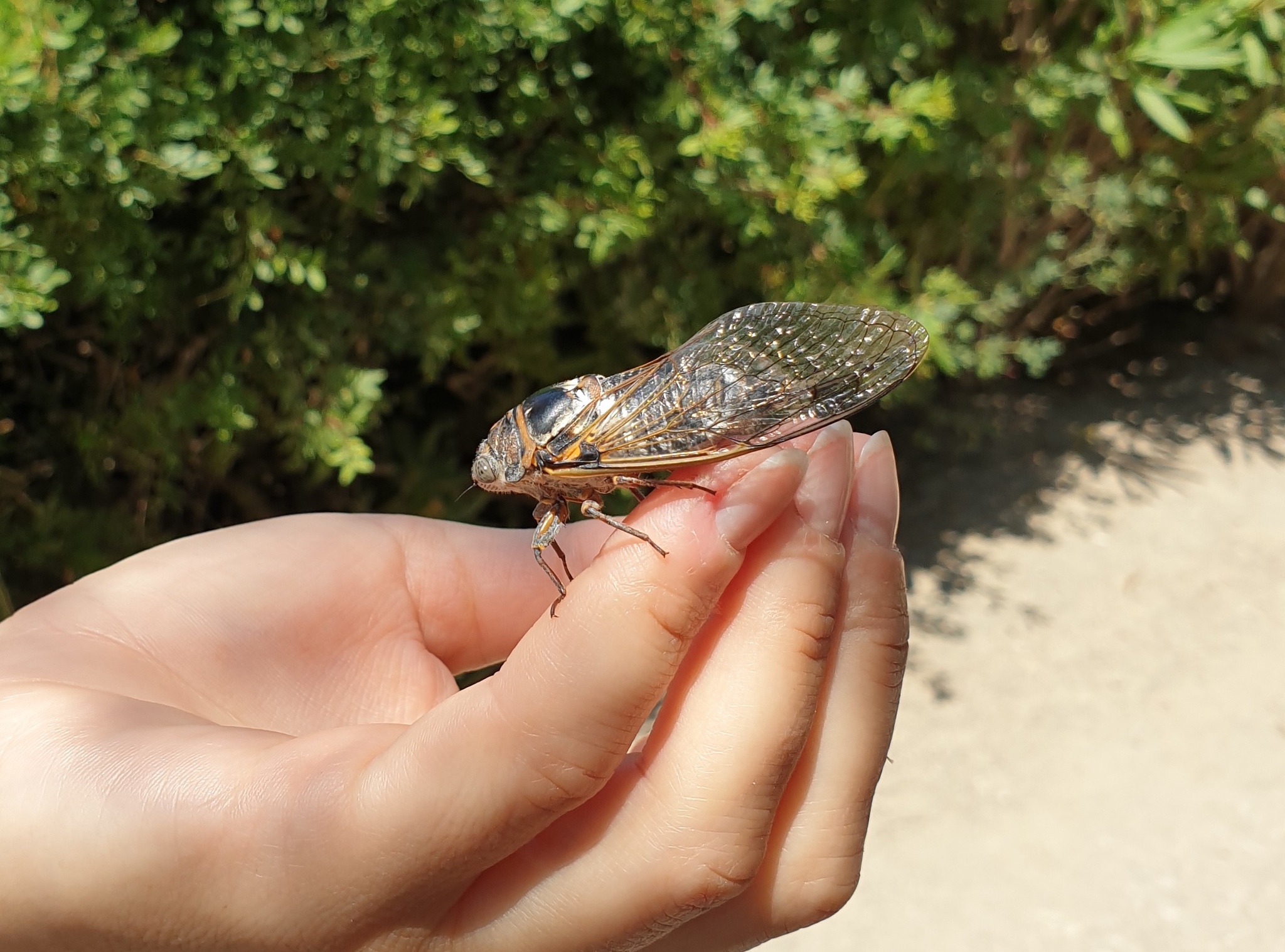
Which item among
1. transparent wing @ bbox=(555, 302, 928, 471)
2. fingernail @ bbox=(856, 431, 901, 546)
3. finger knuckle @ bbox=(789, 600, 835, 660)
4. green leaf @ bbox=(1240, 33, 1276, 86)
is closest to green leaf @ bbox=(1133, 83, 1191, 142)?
green leaf @ bbox=(1240, 33, 1276, 86)

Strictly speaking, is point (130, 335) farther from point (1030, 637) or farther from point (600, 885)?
point (1030, 637)

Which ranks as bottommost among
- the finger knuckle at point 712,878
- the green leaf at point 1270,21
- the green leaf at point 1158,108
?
the finger knuckle at point 712,878

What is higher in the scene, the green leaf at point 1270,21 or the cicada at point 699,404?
the green leaf at point 1270,21

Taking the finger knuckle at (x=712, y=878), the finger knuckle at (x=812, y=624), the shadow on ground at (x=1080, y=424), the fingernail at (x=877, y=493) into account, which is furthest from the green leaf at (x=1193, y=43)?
the finger knuckle at (x=712, y=878)

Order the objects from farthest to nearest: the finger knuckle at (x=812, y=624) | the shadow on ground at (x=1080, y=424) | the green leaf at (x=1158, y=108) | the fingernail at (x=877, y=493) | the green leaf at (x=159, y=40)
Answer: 1. the shadow on ground at (x=1080, y=424)
2. the green leaf at (x=1158, y=108)
3. the green leaf at (x=159, y=40)
4. the fingernail at (x=877, y=493)
5. the finger knuckle at (x=812, y=624)

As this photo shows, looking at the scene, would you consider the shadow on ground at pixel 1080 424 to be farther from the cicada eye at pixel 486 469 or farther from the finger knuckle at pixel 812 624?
the finger knuckle at pixel 812 624

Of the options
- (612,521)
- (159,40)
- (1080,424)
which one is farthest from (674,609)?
(1080,424)

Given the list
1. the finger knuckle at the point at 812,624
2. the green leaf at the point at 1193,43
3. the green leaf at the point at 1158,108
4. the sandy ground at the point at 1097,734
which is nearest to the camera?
the finger knuckle at the point at 812,624
